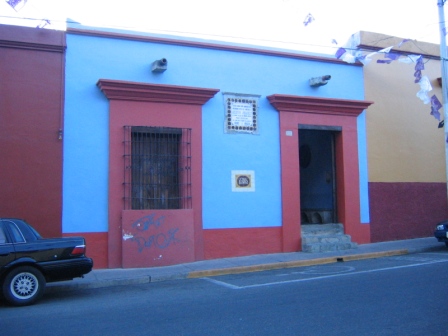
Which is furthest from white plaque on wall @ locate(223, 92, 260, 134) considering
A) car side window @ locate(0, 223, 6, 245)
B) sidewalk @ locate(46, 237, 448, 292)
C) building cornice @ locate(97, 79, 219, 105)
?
car side window @ locate(0, 223, 6, 245)

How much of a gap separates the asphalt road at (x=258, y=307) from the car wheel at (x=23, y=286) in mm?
193

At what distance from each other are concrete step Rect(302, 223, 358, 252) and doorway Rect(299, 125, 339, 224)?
50 centimetres

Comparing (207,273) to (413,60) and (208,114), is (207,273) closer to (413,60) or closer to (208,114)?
(208,114)

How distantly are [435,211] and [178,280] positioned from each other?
31.8 feet

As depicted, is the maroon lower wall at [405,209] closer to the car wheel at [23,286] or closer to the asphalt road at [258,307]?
the asphalt road at [258,307]

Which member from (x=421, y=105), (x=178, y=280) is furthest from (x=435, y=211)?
(x=178, y=280)

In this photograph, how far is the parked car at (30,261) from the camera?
8.45m

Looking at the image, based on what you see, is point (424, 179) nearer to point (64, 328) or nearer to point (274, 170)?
point (274, 170)

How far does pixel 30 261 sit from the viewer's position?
28.2 ft

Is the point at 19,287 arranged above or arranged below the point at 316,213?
below

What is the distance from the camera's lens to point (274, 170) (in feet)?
46.8

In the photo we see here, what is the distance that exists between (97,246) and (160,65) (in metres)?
4.63

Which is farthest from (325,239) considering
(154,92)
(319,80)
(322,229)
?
(154,92)

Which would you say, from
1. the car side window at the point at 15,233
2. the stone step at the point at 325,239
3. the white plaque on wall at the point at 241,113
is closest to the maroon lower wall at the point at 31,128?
the car side window at the point at 15,233
